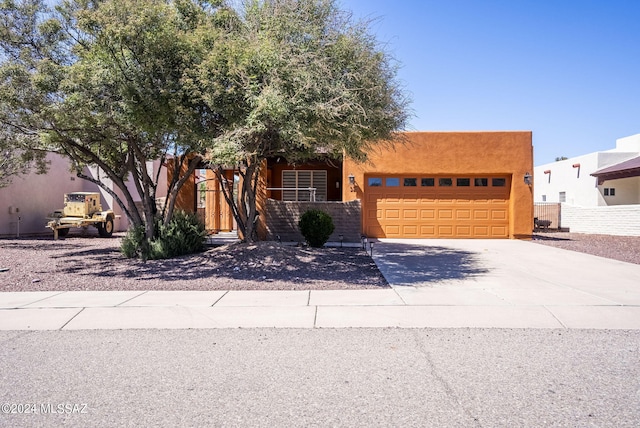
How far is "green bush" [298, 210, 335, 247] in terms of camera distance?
14125mm

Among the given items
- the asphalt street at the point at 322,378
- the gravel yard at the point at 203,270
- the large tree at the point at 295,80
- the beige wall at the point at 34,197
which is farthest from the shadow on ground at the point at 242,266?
the beige wall at the point at 34,197

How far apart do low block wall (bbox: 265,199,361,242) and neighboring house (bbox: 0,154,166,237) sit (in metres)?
9.48

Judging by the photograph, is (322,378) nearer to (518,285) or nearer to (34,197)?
(518,285)

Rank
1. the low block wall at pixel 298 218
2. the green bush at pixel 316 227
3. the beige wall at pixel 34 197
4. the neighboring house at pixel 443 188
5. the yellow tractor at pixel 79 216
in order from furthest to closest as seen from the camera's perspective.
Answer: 1. the beige wall at pixel 34 197
2. the yellow tractor at pixel 79 216
3. the neighboring house at pixel 443 188
4. the low block wall at pixel 298 218
5. the green bush at pixel 316 227

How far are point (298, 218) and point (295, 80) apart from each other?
8182 millimetres

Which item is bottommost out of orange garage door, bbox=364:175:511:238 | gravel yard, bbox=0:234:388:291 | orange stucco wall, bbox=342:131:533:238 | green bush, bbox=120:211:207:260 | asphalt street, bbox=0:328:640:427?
asphalt street, bbox=0:328:640:427

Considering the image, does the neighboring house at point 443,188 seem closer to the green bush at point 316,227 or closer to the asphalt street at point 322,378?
the green bush at point 316,227

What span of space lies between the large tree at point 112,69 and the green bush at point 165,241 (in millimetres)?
3113

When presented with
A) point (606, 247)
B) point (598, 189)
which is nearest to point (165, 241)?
point (606, 247)

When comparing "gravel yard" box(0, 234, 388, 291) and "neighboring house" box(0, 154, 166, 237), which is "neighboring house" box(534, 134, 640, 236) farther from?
"neighboring house" box(0, 154, 166, 237)

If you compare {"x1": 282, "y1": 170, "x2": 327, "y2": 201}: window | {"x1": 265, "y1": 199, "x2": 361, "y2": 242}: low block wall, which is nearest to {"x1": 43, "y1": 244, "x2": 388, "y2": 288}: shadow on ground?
{"x1": 265, "y1": 199, "x2": 361, "y2": 242}: low block wall

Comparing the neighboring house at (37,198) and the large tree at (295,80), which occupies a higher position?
the large tree at (295,80)

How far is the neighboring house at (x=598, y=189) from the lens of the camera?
20922mm

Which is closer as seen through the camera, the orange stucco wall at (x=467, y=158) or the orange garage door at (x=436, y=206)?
the orange stucco wall at (x=467, y=158)
